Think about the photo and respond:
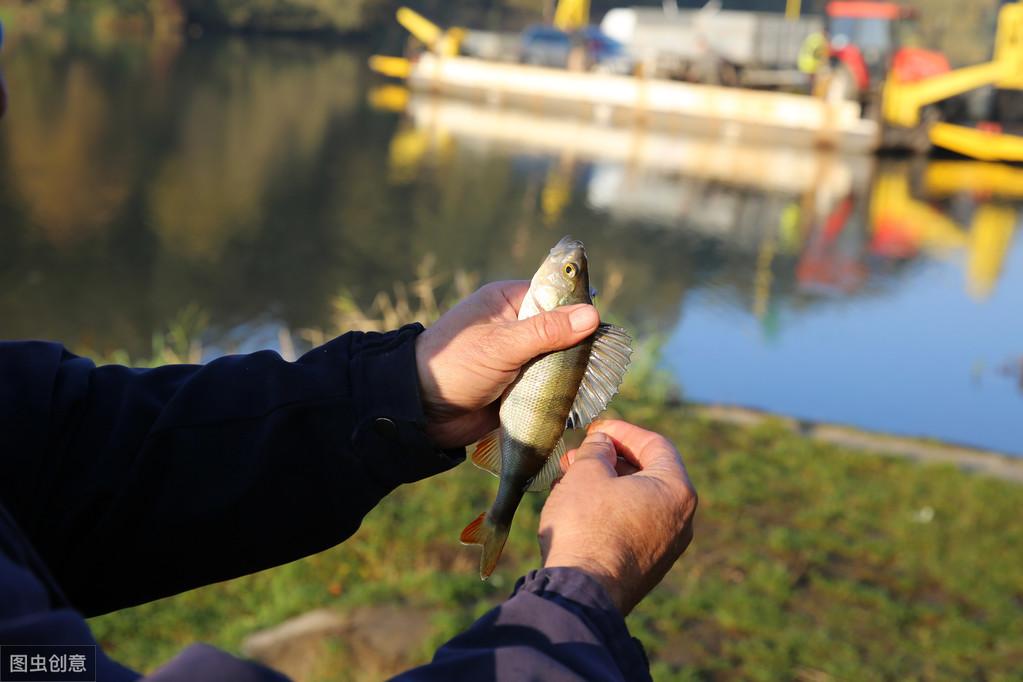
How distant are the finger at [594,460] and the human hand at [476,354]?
0.22 metres

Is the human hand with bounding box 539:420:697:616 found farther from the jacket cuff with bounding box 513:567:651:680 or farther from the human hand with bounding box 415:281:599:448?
the human hand with bounding box 415:281:599:448

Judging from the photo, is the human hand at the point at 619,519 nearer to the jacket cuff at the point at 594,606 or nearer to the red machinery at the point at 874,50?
the jacket cuff at the point at 594,606

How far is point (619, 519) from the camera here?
2002 mm

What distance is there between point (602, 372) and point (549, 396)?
5.5 inches

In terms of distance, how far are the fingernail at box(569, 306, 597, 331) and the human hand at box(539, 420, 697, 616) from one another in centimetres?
26

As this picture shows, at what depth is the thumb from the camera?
90.0 inches

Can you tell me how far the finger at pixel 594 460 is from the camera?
7.23 feet

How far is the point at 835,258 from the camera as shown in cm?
1532

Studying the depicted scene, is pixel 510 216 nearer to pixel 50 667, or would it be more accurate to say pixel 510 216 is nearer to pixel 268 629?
pixel 268 629

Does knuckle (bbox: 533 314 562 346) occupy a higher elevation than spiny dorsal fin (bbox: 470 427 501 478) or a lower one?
higher

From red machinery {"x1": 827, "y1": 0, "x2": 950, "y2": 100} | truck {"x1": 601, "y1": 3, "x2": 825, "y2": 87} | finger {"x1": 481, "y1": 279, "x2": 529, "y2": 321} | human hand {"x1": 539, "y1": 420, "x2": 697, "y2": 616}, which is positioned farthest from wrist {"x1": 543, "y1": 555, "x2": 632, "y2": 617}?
truck {"x1": 601, "y1": 3, "x2": 825, "y2": 87}

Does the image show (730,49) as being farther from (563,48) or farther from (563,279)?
(563,279)

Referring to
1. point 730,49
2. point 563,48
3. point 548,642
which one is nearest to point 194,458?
point 548,642

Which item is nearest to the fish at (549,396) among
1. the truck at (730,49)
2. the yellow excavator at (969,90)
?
the yellow excavator at (969,90)
